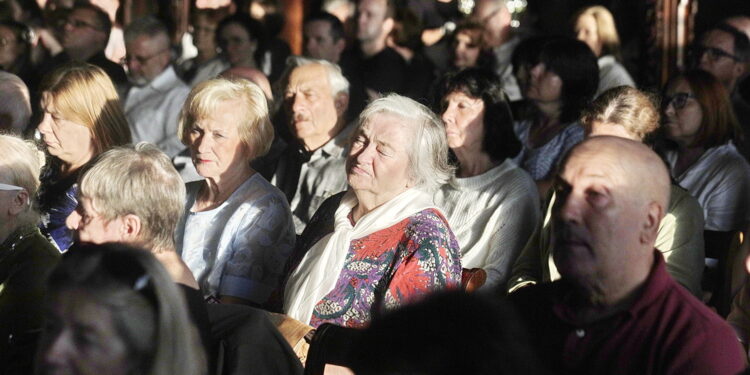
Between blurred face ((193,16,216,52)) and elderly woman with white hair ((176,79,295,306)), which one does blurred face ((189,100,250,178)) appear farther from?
blurred face ((193,16,216,52))

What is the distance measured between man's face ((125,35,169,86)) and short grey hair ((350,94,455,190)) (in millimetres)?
3276

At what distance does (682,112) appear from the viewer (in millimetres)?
5004

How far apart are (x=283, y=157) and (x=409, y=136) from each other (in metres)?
1.77

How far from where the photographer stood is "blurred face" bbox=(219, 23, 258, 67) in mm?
7789

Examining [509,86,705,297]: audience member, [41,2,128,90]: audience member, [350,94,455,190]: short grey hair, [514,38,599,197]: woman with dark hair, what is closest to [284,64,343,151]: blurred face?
[514,38,599,197]: woman with dark hair

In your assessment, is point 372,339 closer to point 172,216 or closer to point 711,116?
point 172,216

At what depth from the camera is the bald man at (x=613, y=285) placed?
8.34 feet

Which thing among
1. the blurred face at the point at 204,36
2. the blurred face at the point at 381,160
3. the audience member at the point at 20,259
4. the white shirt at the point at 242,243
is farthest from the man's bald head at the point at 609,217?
the blurred face at the point at 204,36

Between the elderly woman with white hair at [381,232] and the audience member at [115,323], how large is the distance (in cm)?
126

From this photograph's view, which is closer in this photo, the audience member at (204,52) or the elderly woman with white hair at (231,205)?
the elderly woman with white hair at (231,205)

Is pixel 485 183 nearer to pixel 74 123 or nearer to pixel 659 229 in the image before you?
pixel 659 229

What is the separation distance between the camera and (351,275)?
3.74 metres

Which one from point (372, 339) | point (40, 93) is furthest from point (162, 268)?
point (40, 93)

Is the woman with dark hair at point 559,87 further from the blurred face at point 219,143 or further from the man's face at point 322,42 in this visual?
the man's face at point 322,42
